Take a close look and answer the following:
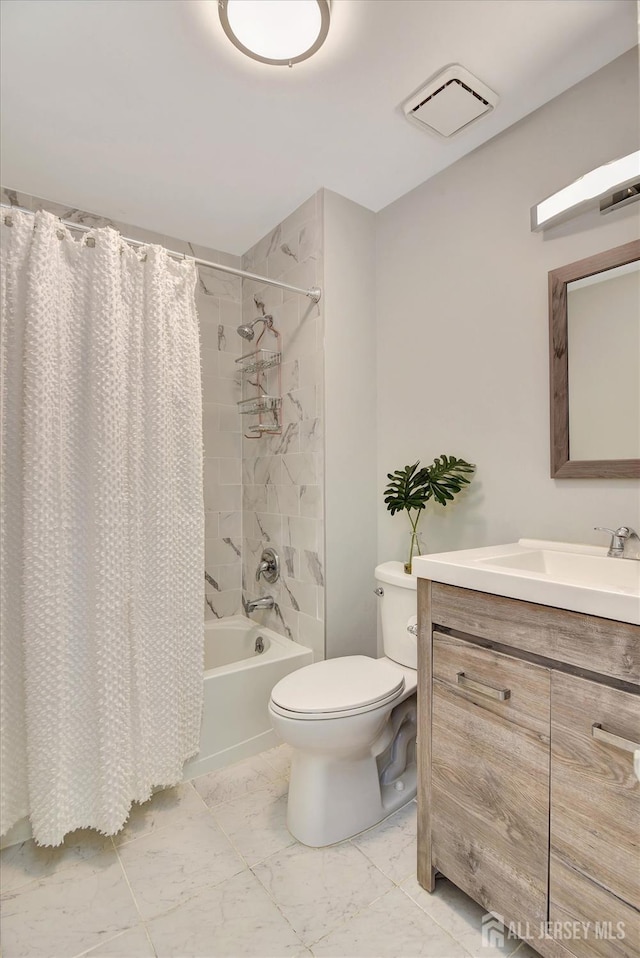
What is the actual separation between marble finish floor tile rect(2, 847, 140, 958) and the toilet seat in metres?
0.63

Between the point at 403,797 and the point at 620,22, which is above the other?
the point at 620,22

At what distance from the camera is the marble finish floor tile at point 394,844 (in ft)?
4.56

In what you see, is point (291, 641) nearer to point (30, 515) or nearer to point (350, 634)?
point (350, 634)

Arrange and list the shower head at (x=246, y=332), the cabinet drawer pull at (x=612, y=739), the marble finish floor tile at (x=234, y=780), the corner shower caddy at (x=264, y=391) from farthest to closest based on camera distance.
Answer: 1. the shower head at (x=246, y=332)
2. the corner shower caddy at (x=264, y=391)
3. the marble finish floor tile at (x=234, y=780)
4. the cabinet drawer pull at (x=612, y=739)

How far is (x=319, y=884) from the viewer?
1337 millimetres

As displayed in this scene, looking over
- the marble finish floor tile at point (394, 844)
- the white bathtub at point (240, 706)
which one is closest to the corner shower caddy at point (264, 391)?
the white bathtub at point (240, 706)

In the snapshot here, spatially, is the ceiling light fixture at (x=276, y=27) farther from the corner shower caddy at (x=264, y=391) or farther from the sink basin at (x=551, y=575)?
the sink basin at (x=551, y=575)

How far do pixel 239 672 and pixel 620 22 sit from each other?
242 centimetres

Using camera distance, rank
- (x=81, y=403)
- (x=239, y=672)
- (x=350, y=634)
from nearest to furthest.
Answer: (x=81, y=403), (x=239, y=672), (x=350, y=634)

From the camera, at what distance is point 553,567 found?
56.6 inches

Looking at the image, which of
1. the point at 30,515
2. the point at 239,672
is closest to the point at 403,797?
the point at 239,672

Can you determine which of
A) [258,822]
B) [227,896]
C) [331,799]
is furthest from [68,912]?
[331,799]

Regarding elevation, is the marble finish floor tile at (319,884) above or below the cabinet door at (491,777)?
below

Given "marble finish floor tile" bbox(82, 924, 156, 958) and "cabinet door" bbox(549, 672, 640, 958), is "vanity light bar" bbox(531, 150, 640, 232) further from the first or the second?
"marble finish floor tile" bbox(82, 924, 156, 958)
